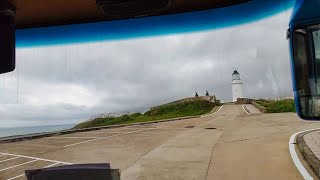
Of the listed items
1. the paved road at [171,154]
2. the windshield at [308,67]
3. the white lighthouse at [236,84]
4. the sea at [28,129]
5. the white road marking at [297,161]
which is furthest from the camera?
the paved road at [171,154]

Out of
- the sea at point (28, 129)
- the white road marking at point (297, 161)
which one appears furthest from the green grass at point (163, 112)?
the white road marking at point (297, 161)

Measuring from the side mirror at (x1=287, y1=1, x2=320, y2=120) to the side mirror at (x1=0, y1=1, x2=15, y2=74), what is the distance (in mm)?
1425

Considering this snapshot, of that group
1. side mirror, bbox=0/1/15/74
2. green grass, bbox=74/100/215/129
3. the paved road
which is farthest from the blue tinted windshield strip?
the paved road

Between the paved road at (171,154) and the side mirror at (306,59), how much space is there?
3066 mm

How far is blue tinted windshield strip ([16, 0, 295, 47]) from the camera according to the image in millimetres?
2523

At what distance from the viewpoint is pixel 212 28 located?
2.54 m

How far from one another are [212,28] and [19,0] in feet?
3.72

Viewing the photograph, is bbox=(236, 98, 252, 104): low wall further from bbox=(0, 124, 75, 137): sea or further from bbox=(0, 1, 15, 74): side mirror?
bbox=(0, 1, 15, 74): side mirror

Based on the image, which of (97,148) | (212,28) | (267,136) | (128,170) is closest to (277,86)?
(212,28)

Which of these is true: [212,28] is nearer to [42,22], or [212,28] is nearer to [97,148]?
A: [42,22]

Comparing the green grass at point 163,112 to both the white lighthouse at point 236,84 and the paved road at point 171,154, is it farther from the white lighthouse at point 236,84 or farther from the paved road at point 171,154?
the paved road at point 171,154

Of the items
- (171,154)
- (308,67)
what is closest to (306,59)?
(308,67)

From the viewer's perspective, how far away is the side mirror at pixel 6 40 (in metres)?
2.19

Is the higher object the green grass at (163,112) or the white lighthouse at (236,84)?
the white lighthouse at (236,84)
